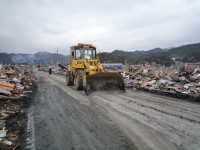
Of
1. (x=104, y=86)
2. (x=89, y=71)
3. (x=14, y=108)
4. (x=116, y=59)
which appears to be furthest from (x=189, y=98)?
(x=116, y=59)

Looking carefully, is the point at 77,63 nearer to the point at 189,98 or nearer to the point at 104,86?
the point at 104,86

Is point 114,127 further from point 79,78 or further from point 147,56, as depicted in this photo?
point 147,56

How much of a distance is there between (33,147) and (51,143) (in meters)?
0.41

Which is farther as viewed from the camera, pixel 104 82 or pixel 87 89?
pixel 104 82

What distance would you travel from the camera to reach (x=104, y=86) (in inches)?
551

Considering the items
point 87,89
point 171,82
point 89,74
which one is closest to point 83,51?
point 89,74

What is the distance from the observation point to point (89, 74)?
14969 millimetres

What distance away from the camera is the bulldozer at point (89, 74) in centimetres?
1379

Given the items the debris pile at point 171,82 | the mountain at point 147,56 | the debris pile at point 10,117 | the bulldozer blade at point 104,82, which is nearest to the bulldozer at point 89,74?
the bulldozer blade at point 104,82

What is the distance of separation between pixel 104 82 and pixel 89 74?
1408 millimetres

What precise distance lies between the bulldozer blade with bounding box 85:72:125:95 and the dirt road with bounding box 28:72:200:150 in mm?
3795

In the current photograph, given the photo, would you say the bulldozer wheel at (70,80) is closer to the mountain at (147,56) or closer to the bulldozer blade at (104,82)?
the mountain at (147,56)

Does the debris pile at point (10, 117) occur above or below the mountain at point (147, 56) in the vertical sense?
below

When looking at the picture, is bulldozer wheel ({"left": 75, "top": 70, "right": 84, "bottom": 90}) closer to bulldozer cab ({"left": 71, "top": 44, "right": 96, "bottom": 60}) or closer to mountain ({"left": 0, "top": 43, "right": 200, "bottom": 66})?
bulldozer cab ({"left": 71, "top": 44, "right": 96, "bottom": 60})
